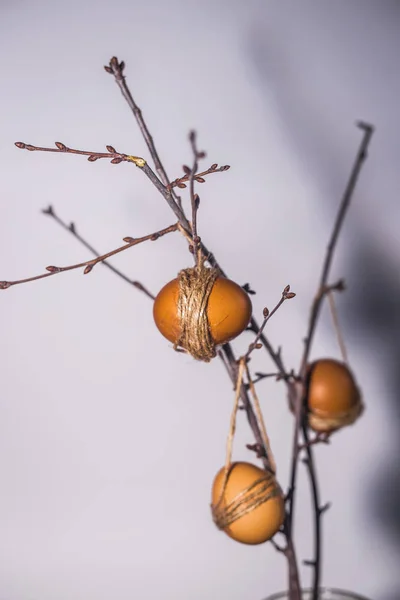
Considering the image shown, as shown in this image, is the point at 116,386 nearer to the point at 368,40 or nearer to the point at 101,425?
the point at 101,425

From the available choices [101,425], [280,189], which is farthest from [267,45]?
[101,425]

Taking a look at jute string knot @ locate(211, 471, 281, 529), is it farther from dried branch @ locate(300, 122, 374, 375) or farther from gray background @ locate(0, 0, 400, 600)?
gray background @ locate(0, 0, 400, 600)

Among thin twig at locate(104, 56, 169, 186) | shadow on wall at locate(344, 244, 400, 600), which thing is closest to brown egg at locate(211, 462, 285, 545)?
thin twig at locate(104, 56, 169, 186)

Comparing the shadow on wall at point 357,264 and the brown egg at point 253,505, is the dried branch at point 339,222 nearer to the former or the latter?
the brown egg at point 253,505

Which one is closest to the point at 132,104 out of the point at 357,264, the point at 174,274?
the point at 174,274

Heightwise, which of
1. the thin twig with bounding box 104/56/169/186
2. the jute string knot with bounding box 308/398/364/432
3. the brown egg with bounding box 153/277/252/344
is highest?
the thin twig with bounding box 104/56/169/186
